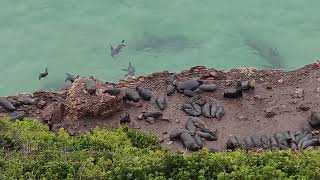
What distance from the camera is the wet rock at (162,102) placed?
1327cm

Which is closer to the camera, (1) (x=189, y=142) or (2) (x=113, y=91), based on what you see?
(1) (x=189, y=142)

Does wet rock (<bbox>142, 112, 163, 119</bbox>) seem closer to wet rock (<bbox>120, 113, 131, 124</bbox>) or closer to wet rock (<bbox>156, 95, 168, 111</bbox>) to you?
wet rock (<bbox>156, 95, 168, 111</bbox>)

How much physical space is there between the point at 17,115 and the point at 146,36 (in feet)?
18.2

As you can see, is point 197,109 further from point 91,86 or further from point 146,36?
point 146,36

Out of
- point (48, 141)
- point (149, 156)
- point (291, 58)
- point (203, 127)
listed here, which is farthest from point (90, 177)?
point (291, 58)

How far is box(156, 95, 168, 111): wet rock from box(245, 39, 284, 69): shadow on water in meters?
4.31

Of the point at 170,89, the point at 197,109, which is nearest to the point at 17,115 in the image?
the point at 170,89

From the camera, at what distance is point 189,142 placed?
1229 cm

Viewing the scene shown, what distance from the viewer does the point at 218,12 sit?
60.6 feet

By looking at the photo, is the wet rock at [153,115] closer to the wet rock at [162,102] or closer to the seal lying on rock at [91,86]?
the wet rock at [162,102]

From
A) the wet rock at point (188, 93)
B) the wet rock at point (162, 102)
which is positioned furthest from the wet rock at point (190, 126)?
the wet rock at point (188, 93)

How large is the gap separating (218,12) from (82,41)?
346cm

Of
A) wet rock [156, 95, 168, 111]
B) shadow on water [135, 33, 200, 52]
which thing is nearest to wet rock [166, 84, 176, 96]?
wet rock [156, 95, 168, 111]

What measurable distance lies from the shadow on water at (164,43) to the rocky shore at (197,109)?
3308 millimetres
